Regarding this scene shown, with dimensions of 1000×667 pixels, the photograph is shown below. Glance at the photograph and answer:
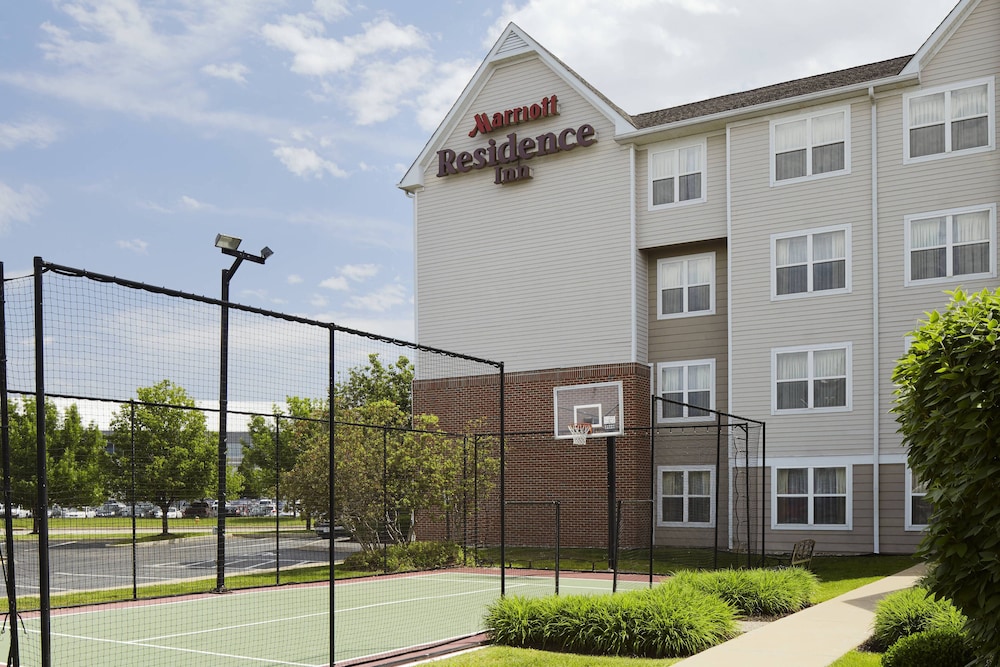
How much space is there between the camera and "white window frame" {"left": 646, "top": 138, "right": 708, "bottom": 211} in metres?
26.3

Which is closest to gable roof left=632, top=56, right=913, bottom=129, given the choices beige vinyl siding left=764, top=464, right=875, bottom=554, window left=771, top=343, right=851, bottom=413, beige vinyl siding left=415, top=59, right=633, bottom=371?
beige vinyl siding left=415, top=59, right=633, bottom=371

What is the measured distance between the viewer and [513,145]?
1119 inches

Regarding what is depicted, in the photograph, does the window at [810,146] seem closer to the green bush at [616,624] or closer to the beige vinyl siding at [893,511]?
the beige vinyl siding at [893,511]

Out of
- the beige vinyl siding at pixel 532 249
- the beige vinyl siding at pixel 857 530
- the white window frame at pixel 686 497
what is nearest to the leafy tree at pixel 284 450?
the beige vinyl siding at pixel 532 249

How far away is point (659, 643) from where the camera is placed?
10531 millimetres

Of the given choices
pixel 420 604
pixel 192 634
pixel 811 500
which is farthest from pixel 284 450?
pixel 811 500

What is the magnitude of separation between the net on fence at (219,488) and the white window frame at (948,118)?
491 inches

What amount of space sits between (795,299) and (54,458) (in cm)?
1742

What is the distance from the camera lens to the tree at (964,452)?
20.9 feet

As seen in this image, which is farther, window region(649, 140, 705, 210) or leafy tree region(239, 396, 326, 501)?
window region(649, 140, 705, 210)

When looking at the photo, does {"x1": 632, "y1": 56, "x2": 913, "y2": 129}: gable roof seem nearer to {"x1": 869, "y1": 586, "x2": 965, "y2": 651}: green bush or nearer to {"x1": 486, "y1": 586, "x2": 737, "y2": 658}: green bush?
{"x1": 869, "y1": 586, "x2": 965, "y2": 651}: green bush

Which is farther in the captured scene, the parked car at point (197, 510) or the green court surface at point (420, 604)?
the parked car at point (197, 510)

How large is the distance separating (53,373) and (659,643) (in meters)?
6.64

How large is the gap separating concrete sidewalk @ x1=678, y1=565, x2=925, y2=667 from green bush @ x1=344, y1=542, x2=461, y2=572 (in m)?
10.0
